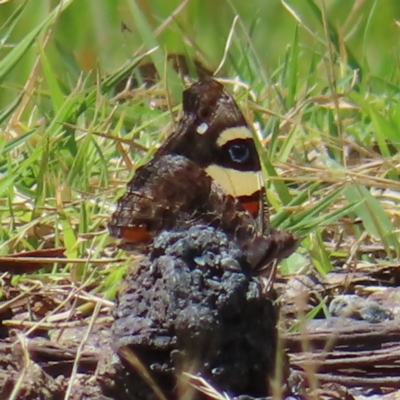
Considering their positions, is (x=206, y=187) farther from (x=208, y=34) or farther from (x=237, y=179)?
(x=208, y=34)

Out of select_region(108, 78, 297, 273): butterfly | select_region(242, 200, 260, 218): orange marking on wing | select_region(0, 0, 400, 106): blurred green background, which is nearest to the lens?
select_region(108, 78, 297, 273): butterfly

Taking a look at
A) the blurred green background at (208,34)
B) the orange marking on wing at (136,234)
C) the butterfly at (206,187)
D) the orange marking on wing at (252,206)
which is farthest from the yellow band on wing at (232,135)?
the blurred green background at (208,34)

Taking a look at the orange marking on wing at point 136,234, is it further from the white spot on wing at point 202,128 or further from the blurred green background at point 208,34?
the blurred green background at point 208,34

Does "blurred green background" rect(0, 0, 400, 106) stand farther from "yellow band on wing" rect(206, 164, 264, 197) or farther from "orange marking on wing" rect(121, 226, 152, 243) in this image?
"orange marking on wing" rect(121, 226, 152, 243)

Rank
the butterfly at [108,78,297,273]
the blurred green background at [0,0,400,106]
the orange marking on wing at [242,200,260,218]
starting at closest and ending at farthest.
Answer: the butterfly at [108,78,297,273] → the orange marking on wing at [242,200,260,218] → the blurred green background at [0,0,400,106]

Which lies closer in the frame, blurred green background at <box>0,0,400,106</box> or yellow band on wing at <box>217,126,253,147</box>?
yellow band on wing at <box>217,126,253,147</box>

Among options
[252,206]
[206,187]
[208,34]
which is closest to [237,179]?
[252,206]

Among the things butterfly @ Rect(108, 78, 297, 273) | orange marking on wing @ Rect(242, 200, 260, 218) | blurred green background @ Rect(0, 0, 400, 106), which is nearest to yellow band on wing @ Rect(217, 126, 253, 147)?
butterfly @ Rect(108, 78, 297, 273)

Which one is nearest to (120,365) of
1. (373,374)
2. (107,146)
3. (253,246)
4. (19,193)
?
(253,246)
